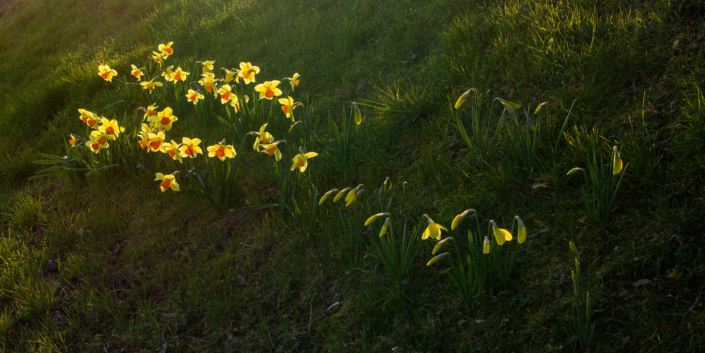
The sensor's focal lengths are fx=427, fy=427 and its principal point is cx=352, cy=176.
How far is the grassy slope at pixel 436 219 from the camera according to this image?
184 cm

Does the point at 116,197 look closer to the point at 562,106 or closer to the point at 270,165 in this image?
the point at 270,165

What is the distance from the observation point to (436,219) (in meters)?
2.39

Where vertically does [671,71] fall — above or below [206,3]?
below

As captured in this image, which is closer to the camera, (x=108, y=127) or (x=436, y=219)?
(x=436, y=219)

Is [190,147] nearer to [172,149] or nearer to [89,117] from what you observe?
[172,149]

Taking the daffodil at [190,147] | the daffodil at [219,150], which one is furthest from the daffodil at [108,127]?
the daffodil at [219,150]

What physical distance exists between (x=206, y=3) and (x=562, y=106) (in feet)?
18.3

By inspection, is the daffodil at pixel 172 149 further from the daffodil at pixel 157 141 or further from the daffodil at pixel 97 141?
the daffodil at pixel 97 141

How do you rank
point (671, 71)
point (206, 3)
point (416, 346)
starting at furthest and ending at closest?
point (206, 3), point (671, 71), point (416, 346)

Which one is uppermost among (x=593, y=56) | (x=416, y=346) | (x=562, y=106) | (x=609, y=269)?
(x=593, y=56)

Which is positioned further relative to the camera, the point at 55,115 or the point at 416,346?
the point at 55,115

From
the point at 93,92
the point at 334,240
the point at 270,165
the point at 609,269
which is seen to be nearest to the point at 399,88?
the point at 270,165

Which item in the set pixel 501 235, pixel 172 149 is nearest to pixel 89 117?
pixel 172 149

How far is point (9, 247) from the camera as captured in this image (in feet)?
10.2
